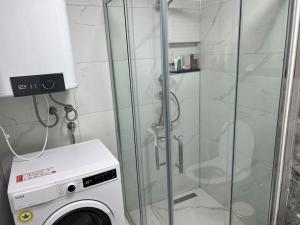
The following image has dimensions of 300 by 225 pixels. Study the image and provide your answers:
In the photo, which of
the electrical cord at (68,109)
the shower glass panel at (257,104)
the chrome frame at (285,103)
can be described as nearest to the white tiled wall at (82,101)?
the electrical cord at (68,109)

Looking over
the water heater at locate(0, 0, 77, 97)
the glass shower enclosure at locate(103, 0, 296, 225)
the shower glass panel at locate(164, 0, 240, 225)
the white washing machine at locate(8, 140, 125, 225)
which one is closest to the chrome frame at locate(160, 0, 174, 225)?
the glass shower enclosure at locate(103, 0, 296, 225)

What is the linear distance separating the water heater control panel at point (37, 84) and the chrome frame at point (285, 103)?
1383 mm

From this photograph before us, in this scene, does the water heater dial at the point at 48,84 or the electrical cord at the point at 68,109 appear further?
the electrical cord at the point at 68,109

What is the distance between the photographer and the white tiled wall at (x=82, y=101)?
155 cm

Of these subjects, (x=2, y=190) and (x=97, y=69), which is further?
(x=97, y=69)

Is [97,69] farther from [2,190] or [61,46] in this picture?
[2,190]

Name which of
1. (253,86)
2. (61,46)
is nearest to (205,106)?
(253,86)

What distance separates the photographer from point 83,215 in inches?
51.4

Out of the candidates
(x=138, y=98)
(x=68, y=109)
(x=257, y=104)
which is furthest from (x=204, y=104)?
(x=68, y=109)

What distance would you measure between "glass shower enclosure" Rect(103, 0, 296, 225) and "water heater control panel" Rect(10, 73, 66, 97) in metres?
0.46

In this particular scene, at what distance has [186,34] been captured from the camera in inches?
73.7

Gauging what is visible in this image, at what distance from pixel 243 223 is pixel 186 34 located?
162 centimetres

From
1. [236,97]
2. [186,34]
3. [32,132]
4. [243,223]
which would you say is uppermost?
[186,34]

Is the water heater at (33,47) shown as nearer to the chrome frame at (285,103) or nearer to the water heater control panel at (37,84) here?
the water heater control panel at (37,84)
